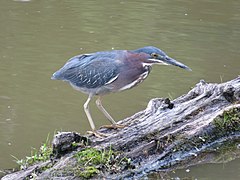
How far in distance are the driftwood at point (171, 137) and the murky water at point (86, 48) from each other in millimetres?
329

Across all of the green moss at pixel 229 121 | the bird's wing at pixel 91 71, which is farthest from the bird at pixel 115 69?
the green moss at pixel 229 121

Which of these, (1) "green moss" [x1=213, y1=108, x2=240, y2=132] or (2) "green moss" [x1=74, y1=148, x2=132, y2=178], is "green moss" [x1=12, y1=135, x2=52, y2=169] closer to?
(2) "green moss" [x1=74, y1=148, x2=132, y2=178]

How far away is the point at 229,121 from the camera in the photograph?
6.95 metres

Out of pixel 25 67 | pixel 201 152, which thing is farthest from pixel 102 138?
pixel 25 67

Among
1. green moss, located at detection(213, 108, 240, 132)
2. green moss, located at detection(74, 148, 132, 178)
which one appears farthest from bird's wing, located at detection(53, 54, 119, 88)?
green moss, located at detection(213, 108, 240, 132)

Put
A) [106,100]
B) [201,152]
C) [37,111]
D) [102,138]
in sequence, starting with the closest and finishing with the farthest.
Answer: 1. [102,138]
2. [201,152]
3. [37,111]
4. [106,100]

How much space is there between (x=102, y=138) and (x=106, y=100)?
2761mm

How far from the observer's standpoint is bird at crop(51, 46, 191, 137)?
20.1 ft

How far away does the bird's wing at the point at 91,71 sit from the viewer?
6148 millimetres

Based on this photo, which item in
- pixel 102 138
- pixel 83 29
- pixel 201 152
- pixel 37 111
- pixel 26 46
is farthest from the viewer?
pixel 83 29

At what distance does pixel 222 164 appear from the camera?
675 cm

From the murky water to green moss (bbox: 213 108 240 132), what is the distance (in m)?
0.48

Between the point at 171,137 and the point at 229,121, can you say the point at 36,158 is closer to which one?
the point at 171,137

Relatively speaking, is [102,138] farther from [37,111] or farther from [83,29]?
[83,29]
